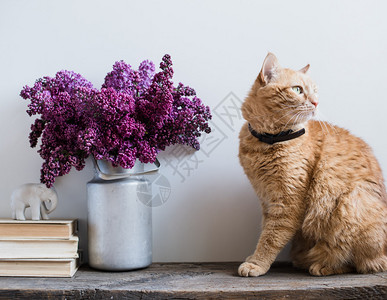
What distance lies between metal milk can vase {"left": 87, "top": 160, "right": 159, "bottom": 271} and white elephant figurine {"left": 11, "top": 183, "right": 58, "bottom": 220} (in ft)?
0.45

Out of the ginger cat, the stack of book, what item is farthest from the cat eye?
the stack of book

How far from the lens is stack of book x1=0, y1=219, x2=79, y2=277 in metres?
1.07

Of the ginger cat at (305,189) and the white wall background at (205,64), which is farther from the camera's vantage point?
the white wall background at (205,64)

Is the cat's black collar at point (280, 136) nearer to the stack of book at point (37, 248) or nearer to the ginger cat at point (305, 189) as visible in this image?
the ginger cat at point (305, 189)

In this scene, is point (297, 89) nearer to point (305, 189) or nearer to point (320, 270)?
point (305, 189)

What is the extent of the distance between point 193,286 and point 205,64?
0.75 m

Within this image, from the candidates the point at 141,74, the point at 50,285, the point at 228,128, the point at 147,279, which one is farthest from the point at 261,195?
the point at 50,285

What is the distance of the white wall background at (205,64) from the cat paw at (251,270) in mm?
240

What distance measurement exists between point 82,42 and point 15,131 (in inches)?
14.9

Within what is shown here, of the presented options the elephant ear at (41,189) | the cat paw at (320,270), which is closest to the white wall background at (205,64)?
the elephant ear at (41,189)

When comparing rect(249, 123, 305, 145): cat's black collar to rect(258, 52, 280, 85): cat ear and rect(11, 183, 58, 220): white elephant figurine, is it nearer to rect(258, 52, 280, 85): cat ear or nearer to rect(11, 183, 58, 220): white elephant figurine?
rect(258, 52, 280, 85): cat ear

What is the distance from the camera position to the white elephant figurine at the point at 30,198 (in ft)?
3.71

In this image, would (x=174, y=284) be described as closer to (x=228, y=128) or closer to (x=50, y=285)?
(x=50, y=285)

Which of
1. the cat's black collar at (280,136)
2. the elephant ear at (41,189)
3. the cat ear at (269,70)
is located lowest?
the elephant ear at (41,189)
